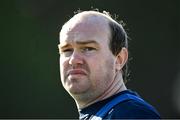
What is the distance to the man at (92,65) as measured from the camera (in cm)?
302

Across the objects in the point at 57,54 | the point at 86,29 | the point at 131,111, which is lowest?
the point at 57,54

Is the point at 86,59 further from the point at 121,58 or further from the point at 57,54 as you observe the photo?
the point at 57,54

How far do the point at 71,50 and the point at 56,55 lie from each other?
246 inches

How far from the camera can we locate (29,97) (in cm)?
940

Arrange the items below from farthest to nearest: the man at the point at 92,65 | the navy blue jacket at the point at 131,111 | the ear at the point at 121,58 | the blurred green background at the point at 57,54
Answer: the blurred green background at the point at 57,54, the ear at the point at 121,58, the man at the point at 92,65, the navy blue jacket at the point at 131,111

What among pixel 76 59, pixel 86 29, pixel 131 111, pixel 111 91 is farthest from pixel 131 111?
pixel 86 29

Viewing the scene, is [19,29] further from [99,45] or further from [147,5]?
[99,45]

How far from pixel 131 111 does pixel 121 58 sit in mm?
562

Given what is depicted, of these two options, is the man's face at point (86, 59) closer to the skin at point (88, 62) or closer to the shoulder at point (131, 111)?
the skin at point (88, 62)

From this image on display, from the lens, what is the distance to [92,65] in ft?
9.99

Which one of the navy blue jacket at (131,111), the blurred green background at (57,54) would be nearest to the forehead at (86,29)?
the navy blue jacket at (131,111)

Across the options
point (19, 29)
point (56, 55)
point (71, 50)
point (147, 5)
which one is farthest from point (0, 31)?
point (71, 50)

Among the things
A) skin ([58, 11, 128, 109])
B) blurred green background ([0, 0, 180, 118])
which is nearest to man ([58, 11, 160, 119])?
skin ([58, 11, 128, 109])

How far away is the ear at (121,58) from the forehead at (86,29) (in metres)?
0.15
